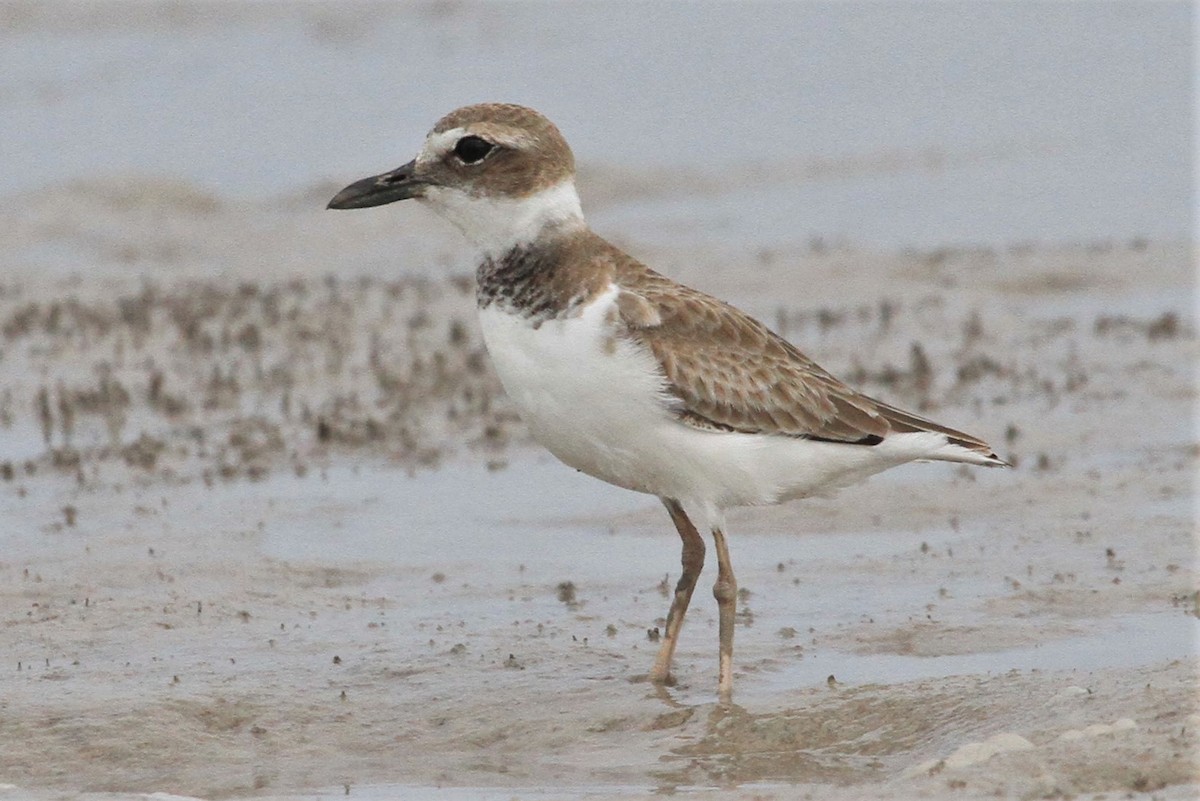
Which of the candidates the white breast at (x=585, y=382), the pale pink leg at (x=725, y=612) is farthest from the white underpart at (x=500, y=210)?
the pale pink leg at (x=725, y=612)

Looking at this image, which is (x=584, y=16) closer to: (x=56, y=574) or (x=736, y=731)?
(x=56, y=574)

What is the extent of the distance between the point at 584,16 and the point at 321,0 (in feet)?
15.3

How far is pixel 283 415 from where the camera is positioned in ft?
46.0

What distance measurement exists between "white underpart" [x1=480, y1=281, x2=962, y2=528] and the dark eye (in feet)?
2.39

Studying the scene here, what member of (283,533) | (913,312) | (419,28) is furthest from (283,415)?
(419,28)

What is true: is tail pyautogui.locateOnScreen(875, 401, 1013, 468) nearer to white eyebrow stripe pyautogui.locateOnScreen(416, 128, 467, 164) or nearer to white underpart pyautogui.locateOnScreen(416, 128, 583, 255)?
white underpart pyautogui.locateOnScreen(416, 128, 583, 255)

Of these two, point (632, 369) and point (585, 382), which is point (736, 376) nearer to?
point (632, 369)

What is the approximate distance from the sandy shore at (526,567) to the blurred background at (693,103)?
16.3 ft

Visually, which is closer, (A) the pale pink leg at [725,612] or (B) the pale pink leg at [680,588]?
(A) the pale pink leg at [725,612]

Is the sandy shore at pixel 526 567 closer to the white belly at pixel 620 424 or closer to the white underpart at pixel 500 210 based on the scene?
the white belly at pixel 620 424

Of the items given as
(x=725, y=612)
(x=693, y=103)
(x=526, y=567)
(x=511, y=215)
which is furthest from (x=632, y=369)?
(x=693, y=103)

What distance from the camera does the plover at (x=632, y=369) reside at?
834cm

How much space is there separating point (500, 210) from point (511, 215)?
58 mm

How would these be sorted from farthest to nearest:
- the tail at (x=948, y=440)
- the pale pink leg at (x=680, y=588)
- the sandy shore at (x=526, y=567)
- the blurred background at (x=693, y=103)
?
the blurred background at (x=693, y=103)
the tail at (x=948, y=440)
the pale pink leg at (x=680, y=588)
the sandy shore at (x=526, y=567)
